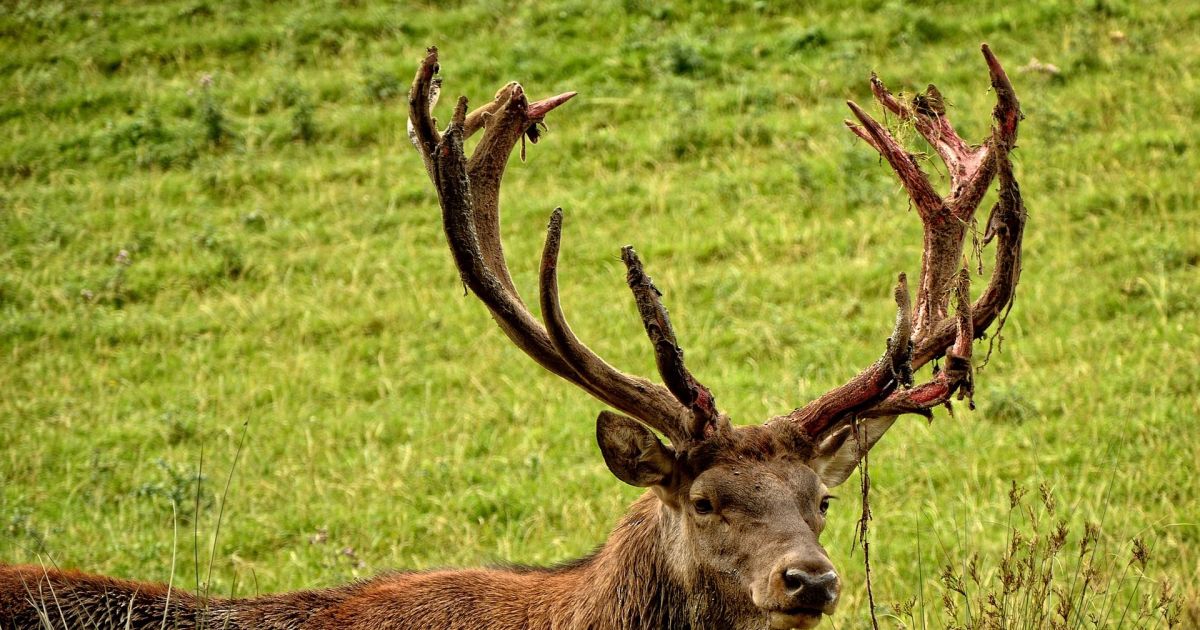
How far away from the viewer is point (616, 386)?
462 centimetres

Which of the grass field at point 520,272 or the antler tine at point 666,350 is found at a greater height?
the antler tine at point 666,350

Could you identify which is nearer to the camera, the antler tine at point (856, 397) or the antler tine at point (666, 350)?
the antler tine at point (666, 350)

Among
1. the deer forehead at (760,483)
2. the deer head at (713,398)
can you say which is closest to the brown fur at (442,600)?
the deer head at (713,398)

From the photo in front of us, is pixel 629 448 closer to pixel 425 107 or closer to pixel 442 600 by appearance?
pixel 442 600

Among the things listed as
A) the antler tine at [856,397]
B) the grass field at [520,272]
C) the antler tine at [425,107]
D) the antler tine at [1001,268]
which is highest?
the antler tine at [425,107]

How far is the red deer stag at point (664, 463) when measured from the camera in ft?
14.1

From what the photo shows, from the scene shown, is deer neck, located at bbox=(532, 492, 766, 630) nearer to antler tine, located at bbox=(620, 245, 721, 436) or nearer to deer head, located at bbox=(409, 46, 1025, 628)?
deer head, located at bbox=(409, 46, 1025, 628)

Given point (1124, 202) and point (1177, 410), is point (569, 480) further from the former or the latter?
point (1124, 202)

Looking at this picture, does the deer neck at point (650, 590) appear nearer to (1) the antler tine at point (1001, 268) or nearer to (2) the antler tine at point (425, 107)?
(1) the antler tine at point (1001, 268)

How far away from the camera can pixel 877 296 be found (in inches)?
436

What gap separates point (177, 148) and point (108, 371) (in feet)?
13.9

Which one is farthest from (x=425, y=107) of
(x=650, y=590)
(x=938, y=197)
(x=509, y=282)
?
(x=938, y=197)

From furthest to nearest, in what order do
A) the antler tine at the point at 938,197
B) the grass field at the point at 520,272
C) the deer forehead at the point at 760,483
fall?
the grass field at the point at 520,272
the antler tine at the point at 938,197
the deer forehead at the point at 760,483

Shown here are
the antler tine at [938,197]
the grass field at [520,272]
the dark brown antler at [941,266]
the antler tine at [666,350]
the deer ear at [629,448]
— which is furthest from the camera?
the grass field at [520,272]
